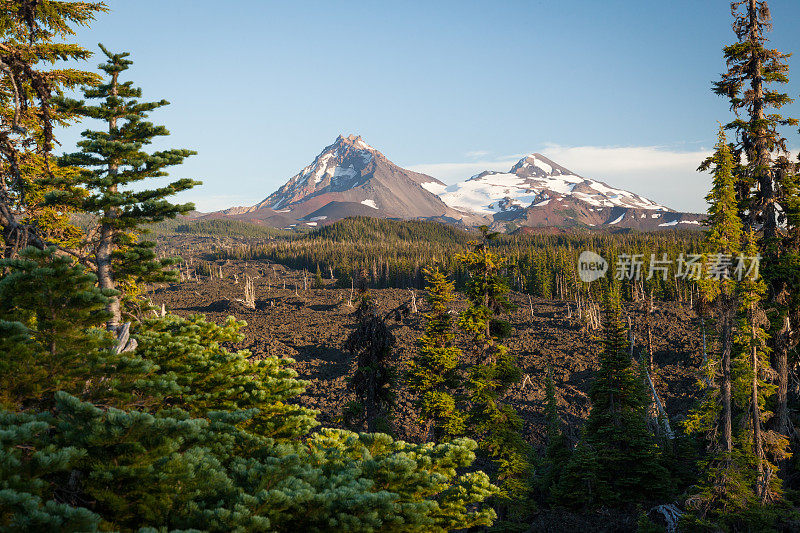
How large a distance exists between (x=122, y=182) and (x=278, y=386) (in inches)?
244

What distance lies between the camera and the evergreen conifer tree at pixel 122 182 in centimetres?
1037

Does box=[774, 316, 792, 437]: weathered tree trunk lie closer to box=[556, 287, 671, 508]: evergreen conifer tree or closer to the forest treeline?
box=[556, 287, 671, 508]: evergreen conifer tree

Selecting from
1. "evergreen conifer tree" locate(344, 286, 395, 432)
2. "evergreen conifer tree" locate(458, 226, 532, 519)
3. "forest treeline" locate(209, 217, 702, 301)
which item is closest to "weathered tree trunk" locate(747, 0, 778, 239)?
"evergreen conifer tree" locate(458, 226, 532, 519)

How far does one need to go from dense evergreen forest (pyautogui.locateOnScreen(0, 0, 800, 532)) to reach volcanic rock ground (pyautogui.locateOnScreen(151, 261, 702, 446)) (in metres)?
5.49

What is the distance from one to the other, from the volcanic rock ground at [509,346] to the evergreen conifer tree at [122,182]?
503 inches

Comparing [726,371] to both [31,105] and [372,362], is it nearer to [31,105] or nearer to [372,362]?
[372,362]

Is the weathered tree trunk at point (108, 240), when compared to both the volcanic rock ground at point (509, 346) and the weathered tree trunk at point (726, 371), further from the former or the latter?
the weathered tree trunk at point (726, 371)

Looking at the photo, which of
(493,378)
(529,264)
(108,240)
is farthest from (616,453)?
(529,264)

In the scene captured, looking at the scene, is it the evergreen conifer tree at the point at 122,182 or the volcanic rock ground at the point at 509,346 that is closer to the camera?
the evergreen conifer tree at the point at 122,182

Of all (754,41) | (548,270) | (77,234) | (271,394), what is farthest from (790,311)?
(548,270)

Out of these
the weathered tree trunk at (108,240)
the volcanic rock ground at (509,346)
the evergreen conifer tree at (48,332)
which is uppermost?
the weathered tree trunk at (108,240)

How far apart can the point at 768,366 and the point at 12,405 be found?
59.9ft

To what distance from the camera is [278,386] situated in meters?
9.51

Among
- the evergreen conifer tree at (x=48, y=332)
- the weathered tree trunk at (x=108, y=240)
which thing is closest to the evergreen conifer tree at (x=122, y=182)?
the weathered tree trunk at (x=108, y=240)
